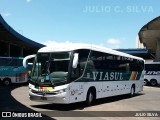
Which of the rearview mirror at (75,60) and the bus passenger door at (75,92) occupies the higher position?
the rearview mirror at (75,60)

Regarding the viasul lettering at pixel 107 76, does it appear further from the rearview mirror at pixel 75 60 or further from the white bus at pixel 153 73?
the white bus at pixel 153 73

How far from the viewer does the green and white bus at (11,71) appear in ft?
105

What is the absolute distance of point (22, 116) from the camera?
12133 millimetres

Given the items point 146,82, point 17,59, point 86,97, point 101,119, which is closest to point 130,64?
point 86,97

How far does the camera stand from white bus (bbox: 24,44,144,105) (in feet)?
47.1

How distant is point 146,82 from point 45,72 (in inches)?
1013

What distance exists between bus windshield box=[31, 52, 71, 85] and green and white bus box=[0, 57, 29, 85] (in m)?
17.4

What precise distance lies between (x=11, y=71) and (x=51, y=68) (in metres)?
18.7

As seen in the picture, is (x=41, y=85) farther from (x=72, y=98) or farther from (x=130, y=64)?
(x=130, y=64)

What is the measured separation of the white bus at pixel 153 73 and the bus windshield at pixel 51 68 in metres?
24.5

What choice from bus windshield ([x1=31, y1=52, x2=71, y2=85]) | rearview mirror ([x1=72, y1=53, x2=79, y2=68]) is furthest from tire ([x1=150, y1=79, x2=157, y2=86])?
rearview mirror ([x1=72, y1=53, x2=79, y2=68])

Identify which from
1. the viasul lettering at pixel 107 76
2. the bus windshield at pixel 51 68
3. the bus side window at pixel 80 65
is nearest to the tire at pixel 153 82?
the viasul lettering at pixel 107 76

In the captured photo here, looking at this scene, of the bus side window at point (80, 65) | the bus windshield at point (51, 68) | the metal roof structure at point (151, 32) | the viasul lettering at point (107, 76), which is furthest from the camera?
the metal roof structure at point (151, 32)

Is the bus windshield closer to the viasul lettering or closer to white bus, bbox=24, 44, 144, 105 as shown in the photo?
white bus, bbox=24, 44, 144, 105
